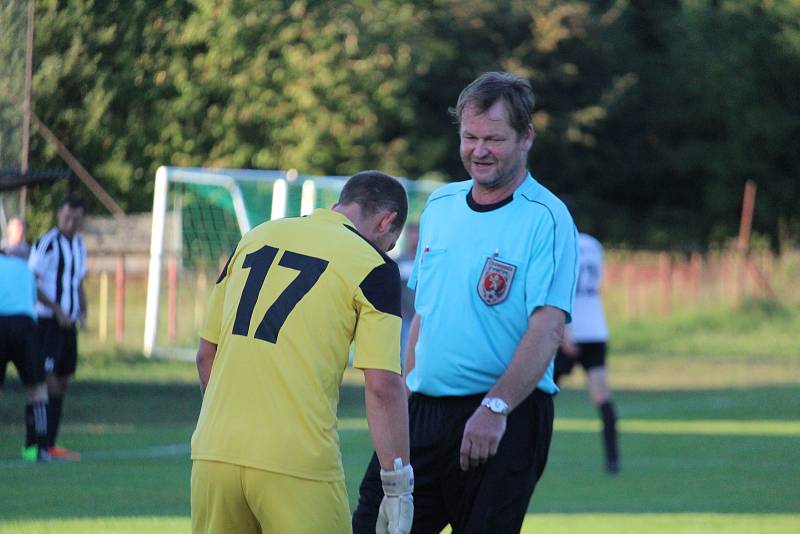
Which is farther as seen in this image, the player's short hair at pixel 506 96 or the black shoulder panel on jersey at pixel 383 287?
the player's short hair at pixel 506 96

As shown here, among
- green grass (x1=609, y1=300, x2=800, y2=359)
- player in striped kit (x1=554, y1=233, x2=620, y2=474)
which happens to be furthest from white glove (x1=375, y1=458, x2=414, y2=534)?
green grass (x1=609, y1=300, x2=800, y2=359)

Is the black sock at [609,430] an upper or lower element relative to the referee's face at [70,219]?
lower

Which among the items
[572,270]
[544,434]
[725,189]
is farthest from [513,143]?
[725,189]

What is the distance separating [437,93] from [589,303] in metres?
32.2

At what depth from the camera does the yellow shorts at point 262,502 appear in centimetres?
470

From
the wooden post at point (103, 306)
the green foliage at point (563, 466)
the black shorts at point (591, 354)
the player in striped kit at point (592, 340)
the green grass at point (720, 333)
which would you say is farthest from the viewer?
the green grass at point (720, 333)

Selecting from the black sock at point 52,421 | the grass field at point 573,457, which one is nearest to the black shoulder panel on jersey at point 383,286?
the grass field at point 573,457

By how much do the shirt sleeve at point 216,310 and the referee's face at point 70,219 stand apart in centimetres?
863

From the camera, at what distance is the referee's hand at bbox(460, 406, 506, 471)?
5020mm

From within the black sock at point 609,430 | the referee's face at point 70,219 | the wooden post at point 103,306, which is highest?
the referee's face at point 70,219

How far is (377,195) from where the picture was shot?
4949mm

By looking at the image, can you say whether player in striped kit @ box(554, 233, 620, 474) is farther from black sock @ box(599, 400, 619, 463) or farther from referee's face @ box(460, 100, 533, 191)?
referee's face @ box(460, 100, 533, 191)

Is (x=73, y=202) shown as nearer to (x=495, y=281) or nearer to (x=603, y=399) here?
(x=603, y=399)

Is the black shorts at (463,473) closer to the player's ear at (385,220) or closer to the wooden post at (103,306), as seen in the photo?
the player's ear at (385,220)
